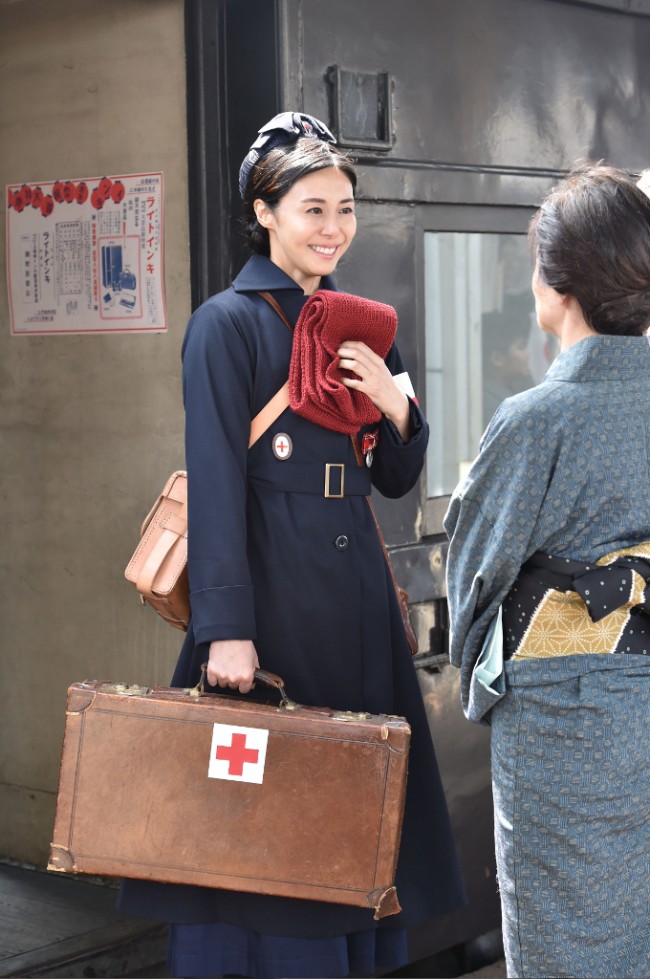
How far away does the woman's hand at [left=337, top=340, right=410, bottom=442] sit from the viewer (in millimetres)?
2955

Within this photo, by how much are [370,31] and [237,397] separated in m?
1.35

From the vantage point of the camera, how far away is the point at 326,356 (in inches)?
116

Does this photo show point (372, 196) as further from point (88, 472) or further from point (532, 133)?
point (88, 472)

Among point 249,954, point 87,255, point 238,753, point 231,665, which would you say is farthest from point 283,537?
point 87,255

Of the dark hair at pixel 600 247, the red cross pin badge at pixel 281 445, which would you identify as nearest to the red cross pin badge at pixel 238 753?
the red cross pin badge at pixel 281 445

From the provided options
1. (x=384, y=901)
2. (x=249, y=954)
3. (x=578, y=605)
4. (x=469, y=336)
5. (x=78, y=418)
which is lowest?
(x=249, y=954)

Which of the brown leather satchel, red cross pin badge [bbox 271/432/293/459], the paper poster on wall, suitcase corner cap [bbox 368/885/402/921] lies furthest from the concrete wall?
suitcase corner cap [bbox 368/885/402/921]

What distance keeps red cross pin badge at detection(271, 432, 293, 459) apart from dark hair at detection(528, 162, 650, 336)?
27.4 inches

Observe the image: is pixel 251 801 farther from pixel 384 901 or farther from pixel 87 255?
pixel 87 255

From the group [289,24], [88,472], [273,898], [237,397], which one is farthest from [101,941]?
[289,24]

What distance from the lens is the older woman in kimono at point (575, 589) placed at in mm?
2557

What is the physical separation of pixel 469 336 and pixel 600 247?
169 centimetres

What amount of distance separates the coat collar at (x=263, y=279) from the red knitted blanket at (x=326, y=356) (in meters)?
0.10

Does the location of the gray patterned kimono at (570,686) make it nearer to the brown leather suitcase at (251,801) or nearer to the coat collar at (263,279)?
the brown leather suitcase at (251,801)
